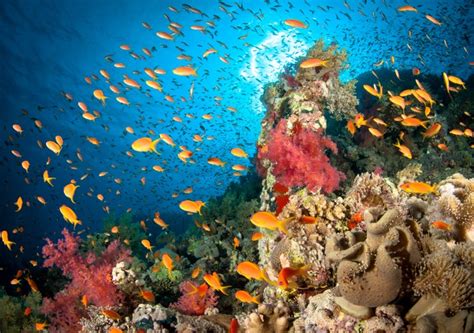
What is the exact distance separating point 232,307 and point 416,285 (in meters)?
5.19

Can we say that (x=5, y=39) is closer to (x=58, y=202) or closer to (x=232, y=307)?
(x=232, y=307)

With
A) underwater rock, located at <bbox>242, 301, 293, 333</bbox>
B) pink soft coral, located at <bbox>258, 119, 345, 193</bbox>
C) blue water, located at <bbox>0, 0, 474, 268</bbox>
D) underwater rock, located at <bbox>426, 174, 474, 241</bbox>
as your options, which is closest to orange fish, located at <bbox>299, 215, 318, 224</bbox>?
underwater rock, located at <bbox>242, 301, 293, 333</bbox>

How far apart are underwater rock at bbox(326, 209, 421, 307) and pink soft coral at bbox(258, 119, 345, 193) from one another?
373cm

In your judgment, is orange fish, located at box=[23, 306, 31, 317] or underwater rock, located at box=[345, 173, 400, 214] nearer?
underwater rock, located at box=[345, 173, 400, 214]

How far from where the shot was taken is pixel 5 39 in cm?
2414

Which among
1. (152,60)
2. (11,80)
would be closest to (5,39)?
(11,80)

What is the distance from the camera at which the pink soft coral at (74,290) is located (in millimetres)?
5656

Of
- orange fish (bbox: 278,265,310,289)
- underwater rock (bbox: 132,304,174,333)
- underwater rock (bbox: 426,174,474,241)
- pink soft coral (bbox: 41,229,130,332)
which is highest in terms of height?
underwater rock (bbox: 426,174,474,241)

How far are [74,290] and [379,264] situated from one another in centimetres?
621

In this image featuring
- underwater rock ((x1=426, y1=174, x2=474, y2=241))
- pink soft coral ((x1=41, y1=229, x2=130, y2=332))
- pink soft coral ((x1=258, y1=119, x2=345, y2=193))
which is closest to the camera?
underwater rock ((x1=426, y1=174, x2=474, y2=241))

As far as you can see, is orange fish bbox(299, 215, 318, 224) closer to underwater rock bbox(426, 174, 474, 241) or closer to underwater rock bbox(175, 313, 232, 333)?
underwater rock bbox(426, 174, 474, 241)

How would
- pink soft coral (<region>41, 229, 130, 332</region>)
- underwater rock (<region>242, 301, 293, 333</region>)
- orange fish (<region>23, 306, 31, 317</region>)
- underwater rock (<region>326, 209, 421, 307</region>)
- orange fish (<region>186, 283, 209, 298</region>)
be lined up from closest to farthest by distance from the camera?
1. underwater rock (<region>326, 209, 421, 307</region>)
2. underwater rock (<region>242, 301, 293, 333</region>)
3. orange fish (<region>186, 283, 209, 298</region>)
4. pink soft coral (<region>41, 229, 130, 332</region>)
5. orange fish (<region>23, 306, 31, 317</region>)

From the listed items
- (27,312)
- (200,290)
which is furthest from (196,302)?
(27,312)

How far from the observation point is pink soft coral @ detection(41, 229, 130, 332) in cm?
566
